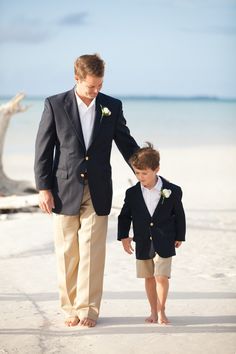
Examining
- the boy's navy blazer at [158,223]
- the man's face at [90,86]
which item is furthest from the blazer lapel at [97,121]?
the boy's navy blazer at [158,223]

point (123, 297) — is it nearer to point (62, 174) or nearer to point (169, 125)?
point (62, 174)

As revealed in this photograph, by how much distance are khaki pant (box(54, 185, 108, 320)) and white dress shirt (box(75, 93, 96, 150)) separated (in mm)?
274

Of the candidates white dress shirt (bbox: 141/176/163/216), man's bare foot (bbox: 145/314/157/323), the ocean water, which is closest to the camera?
white dress shirt (bbox: 141/176/163/216)

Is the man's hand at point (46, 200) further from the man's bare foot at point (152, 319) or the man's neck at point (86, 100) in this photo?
the man's bare foot at point (152, 319)

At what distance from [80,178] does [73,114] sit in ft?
1.10

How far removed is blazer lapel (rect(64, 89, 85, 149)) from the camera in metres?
4.42

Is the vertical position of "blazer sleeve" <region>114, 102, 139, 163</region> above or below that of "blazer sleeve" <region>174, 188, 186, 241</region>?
above

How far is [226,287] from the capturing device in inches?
217

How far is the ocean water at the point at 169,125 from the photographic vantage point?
2428 cm

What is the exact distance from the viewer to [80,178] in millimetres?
4438

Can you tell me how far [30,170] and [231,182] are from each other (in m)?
5.25

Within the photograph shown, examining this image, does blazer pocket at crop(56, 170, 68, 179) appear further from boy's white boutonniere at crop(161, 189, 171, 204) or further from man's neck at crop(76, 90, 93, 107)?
boy's white boutonniere at crop(161, 189, 171, 204)

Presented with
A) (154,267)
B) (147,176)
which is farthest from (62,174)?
(154,267)

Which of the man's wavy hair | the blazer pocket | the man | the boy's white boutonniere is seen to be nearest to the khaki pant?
the man
